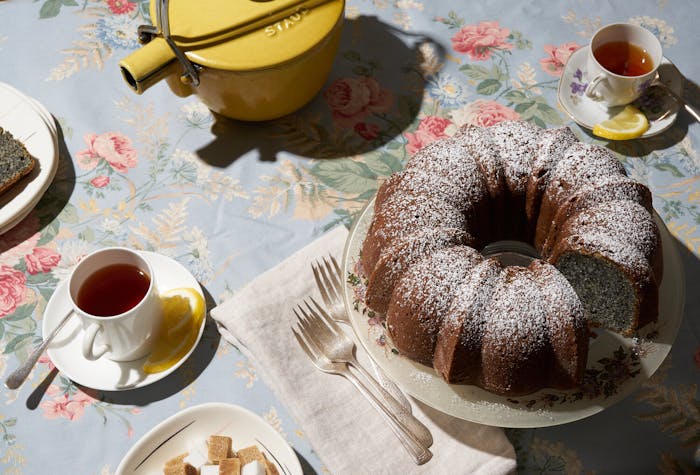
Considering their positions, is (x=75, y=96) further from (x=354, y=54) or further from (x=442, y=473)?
(x=442, y=473)

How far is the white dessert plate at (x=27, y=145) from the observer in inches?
54.6

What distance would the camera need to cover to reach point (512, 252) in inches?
51.5

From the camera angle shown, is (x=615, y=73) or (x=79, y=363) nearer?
(x=79, y=363)

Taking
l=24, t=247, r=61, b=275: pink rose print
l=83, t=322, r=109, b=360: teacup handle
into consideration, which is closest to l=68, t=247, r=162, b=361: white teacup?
l=83, t=322, r=109, b=360: teacup handle

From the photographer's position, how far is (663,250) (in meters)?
1.21

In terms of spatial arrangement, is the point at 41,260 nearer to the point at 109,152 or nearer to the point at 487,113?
Answer: the point at 109,152

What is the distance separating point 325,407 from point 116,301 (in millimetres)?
397

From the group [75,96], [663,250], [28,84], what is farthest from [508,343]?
[28,84]

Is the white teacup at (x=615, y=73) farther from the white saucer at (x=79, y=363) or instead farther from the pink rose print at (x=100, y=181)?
the pink rose print at (x=100, y=181)

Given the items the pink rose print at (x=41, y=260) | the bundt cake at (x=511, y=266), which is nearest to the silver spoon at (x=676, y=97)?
the bundt cake at (x=511, y=266)

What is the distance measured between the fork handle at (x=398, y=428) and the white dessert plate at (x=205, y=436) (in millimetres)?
170

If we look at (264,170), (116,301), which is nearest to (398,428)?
(116,301)

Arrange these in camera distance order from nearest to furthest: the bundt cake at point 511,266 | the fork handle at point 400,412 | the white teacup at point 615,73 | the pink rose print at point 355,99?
the bundt cake at point 511,266 → the fork handle at point 400,412 → the white teacup at point 615,73 → the pink rose print at point 355,99

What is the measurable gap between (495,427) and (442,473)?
12 cm
